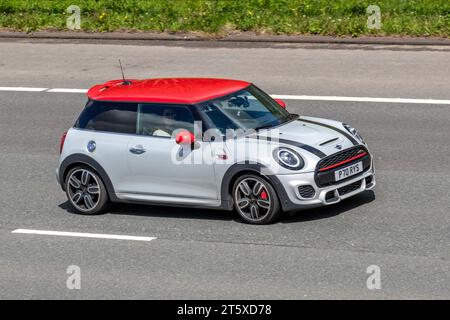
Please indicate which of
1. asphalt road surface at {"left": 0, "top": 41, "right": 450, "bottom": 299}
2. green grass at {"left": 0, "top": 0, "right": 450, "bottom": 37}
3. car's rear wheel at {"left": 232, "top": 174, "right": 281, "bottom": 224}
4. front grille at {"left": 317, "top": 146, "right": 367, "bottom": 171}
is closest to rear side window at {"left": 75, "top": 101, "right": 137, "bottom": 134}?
asphalt road surface at {"left": 0, "top": 41, "right": 450, "bottom": 299}

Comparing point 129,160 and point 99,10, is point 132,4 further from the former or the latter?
point 129,160

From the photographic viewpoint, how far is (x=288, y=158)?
12938mm

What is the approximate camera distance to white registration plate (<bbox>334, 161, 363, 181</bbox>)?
13091 mm

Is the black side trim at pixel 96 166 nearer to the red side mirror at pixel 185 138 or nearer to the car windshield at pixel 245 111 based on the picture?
the red side mirror at pixel 185 138

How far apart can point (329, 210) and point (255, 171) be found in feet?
3.82

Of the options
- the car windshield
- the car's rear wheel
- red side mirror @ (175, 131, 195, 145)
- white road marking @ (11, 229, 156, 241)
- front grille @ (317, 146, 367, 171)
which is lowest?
white road marking @ (11, 229, 156, 241)

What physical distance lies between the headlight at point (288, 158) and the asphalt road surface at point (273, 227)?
700 mm

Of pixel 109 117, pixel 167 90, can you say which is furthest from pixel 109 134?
pixel 167 90

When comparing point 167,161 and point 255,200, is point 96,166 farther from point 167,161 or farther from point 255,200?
point 255,200

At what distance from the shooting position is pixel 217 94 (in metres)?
13.7

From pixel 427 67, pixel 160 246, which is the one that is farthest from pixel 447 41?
pixel 160 246

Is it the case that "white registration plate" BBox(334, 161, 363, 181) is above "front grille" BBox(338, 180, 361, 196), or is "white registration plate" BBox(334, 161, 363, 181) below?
above

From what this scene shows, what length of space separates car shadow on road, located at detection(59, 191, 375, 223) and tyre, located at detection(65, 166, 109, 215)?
9.1 inches

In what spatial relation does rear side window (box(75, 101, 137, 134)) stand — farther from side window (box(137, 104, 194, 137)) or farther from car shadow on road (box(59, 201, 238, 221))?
car shadow on road (box(59, 201, 238, 221))
